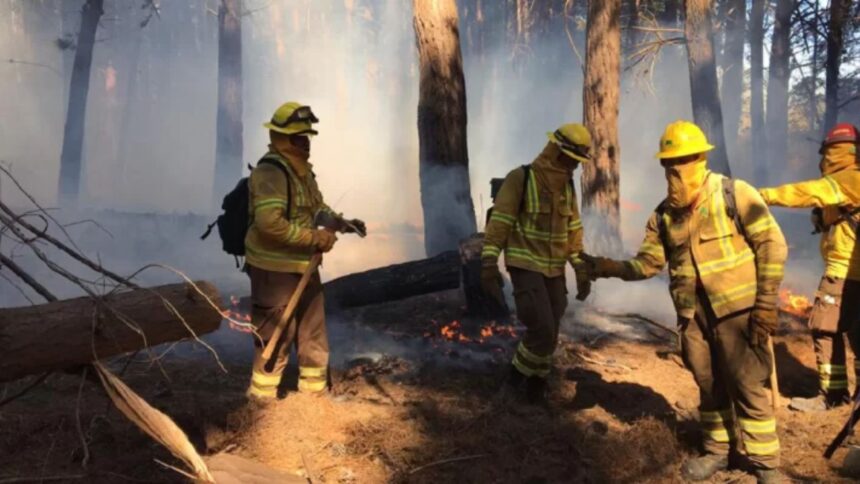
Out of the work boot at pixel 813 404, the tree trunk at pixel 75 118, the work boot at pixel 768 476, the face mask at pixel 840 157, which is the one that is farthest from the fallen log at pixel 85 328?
the tree trunk at pixel 75 118

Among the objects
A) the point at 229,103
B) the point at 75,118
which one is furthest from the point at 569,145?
the point at 75,118

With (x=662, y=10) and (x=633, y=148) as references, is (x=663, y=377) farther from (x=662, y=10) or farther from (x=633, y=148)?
(x=633, y=148)

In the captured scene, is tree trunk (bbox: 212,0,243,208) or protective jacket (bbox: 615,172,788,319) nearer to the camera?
protective jacket (bbox: 615,172,788,319)

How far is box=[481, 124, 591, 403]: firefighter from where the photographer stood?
473cm

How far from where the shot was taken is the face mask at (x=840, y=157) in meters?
5.02

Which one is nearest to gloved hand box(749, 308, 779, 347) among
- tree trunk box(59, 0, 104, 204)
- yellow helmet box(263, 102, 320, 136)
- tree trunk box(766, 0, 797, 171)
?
yellow helmet box(263, 102, 320, 136)

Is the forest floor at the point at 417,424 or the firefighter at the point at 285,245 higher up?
the firefighter at the point at 285,245

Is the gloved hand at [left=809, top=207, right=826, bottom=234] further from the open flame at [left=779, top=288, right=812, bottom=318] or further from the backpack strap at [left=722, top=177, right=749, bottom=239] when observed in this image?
the open flame at [left=779, top=288, right=812, bottom=318]

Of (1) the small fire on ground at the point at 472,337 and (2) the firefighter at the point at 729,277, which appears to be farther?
(1) the small fire on ground at the point at 472,337

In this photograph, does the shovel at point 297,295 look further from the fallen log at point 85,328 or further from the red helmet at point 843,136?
the red helmet at point 843,136

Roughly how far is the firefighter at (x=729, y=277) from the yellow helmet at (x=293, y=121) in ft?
7.92

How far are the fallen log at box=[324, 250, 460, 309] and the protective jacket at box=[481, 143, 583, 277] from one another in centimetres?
276

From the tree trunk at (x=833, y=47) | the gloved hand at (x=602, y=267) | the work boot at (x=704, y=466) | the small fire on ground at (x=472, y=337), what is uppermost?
the tree trunk at (x=833, y=47)

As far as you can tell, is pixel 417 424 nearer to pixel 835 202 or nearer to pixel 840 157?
pixel 835 202
